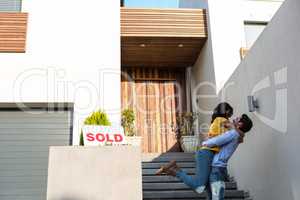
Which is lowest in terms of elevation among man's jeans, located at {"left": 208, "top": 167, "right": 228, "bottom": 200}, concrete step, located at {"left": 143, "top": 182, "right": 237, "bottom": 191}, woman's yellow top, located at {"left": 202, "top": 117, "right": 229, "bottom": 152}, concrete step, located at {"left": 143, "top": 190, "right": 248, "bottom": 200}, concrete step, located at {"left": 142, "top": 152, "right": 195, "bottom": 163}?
concrete step, located at {"left": 143, "top": 190, "right": 248, "bottom": 200}

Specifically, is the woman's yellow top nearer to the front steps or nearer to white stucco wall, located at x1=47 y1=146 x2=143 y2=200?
white stucco wall, located at x1=47 y1=146 x2=143 y2=200

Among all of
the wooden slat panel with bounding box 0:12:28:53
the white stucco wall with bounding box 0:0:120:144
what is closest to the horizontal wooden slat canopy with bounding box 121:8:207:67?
the white stucco wall with bounding box 0:0:120:144

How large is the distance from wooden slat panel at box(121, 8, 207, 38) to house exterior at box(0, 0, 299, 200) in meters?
0.02

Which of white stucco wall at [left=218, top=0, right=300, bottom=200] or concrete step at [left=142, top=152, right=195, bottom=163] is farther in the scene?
concrete step at [left=142, top=152, right=195, bottom=163]

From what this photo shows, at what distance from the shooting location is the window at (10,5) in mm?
6062

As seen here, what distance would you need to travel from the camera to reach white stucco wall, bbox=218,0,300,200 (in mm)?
3442

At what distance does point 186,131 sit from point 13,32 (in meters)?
3.88

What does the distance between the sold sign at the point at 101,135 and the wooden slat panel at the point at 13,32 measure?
113 inches

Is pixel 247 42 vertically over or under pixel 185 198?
over

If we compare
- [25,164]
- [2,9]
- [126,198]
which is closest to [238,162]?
[126,198]

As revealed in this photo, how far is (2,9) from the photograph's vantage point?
6055 mm

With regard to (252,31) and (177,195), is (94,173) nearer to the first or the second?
(177,195)

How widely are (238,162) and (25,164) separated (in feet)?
11.1

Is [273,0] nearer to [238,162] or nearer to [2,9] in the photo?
[238,162]
